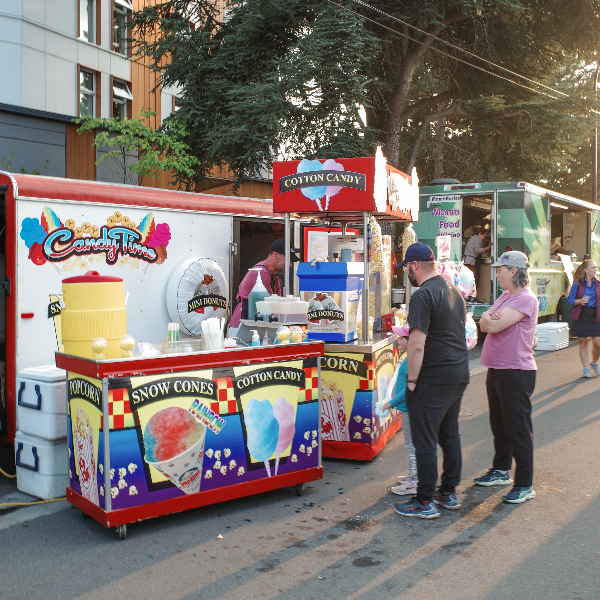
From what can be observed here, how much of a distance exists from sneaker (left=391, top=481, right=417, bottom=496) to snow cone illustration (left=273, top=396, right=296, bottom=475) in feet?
2.93

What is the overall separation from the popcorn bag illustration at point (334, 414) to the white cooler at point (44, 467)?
220 cm

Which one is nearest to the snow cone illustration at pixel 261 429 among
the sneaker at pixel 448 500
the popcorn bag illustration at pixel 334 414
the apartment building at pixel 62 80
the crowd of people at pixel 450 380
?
the crowd of people at pixel 450 380

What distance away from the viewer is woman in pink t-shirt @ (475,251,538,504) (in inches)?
190

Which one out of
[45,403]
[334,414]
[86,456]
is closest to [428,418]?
[334,414]

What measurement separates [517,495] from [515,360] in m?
1.00

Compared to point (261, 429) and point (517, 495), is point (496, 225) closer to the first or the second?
point (517, 495)

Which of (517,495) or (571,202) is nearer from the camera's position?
(517,495)

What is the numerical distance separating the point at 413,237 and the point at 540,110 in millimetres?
13308

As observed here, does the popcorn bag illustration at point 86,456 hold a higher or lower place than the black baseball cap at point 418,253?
lower

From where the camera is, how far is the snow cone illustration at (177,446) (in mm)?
4297

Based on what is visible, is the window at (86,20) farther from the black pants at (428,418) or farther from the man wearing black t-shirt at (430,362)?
the black pants at (428,418)

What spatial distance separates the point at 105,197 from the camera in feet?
21.2

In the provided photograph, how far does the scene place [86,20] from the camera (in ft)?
61.7

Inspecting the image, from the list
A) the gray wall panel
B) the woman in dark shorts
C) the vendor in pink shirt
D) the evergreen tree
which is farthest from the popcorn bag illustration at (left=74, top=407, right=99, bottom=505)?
the gray wall panel
